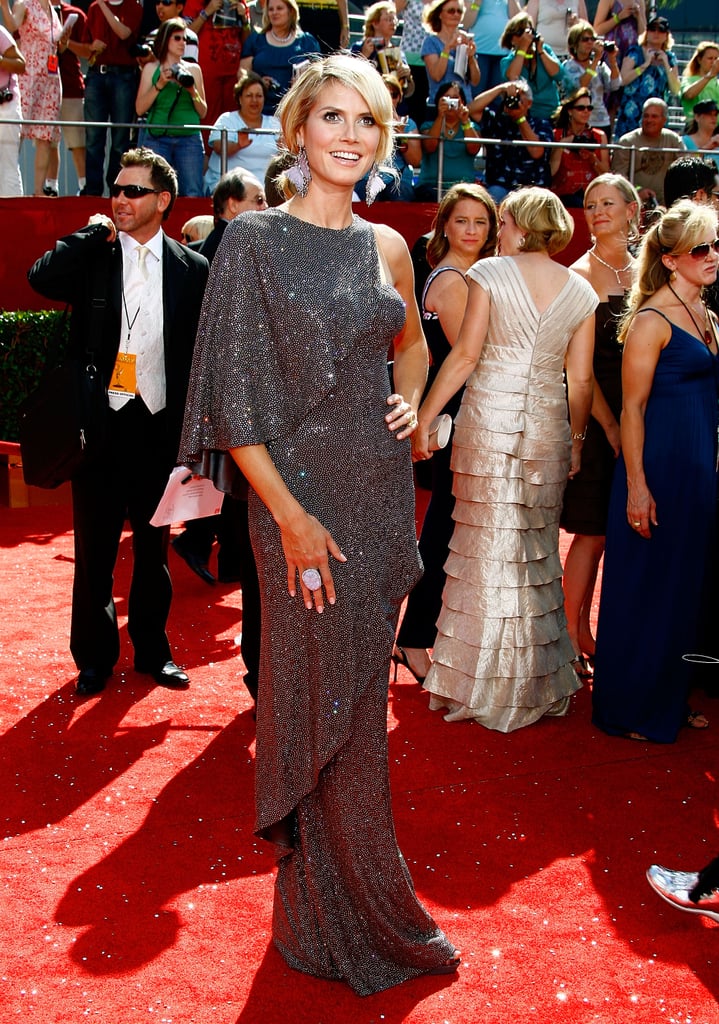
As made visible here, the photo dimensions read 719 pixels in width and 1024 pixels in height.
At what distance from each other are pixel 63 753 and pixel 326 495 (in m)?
2.20

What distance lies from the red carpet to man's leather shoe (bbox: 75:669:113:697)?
87mm

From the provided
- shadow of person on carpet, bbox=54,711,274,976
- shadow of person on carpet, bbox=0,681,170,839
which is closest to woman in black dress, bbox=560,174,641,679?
shadow of person on carpet, bbox=54,711,274,976

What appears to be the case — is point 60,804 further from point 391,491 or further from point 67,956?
point 391,491

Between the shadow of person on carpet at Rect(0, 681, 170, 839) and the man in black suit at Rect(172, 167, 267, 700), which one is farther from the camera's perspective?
the man in black suit at Rect(172, 167, 267, 700)

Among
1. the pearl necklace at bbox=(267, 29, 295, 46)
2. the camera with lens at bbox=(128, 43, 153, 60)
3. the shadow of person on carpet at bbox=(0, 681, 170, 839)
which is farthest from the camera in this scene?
the pearl necklace at bbox=(267, 29, 295, 46)

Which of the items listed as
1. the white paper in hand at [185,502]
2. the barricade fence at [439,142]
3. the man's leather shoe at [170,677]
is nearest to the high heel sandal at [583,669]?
the man's leather shoe at [170,677]

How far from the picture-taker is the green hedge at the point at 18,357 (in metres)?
9.16

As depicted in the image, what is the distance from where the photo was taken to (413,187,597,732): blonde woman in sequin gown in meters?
5.03

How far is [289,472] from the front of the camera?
2980mm

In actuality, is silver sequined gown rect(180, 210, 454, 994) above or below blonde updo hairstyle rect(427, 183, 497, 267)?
below

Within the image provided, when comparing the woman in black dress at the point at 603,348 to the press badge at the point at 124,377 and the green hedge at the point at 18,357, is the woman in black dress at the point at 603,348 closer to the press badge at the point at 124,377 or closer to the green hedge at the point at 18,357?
the press badge at the point at 124,377

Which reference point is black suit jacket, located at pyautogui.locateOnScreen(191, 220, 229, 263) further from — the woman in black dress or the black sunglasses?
the woman in black dress

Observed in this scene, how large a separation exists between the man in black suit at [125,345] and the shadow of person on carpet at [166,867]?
3.43 ft

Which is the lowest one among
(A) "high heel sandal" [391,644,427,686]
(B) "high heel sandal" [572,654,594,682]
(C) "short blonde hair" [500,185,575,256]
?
(B) "high heel sandal" [572,654,594,682]
